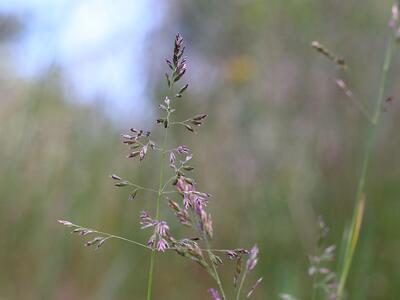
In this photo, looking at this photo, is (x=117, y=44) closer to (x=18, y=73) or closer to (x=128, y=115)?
(x=128, y=115)

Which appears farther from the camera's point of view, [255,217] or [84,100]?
[84,100]

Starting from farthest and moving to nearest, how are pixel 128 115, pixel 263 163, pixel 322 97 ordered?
1. pixel 128 115
2. pixel 322 97
3. pixel 263 163

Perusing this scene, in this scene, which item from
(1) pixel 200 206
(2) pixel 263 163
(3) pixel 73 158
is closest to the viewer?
(1) pixel 200 206

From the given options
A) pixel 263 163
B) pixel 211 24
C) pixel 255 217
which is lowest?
pixel 255 217

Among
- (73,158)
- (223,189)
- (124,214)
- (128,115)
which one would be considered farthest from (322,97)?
(73,158)

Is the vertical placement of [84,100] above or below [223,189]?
above

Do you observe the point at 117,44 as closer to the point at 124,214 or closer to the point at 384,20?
the point at 124,214

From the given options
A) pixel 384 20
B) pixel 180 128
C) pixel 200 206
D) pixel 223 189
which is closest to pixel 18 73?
pixel 180 128
